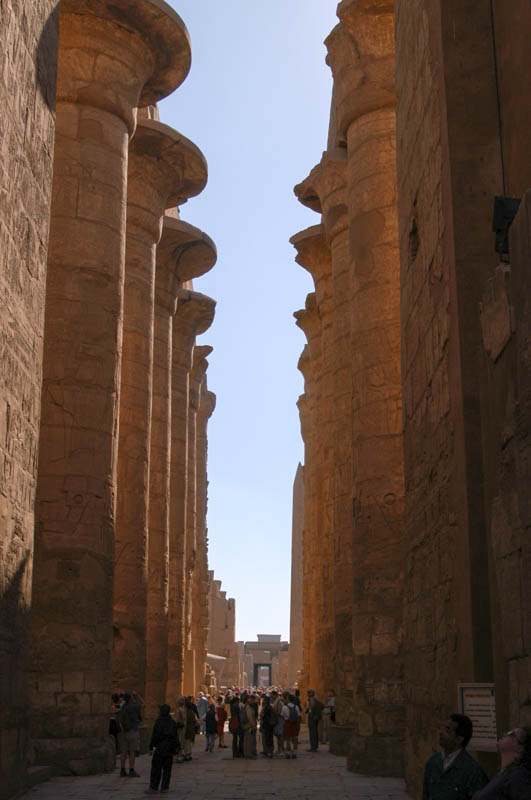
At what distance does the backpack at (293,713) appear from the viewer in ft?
48.9

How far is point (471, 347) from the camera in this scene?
20.1 ft

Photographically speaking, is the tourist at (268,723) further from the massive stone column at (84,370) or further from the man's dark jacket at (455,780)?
the man's dark jacket at (455,780)

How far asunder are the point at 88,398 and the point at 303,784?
5.00 metres

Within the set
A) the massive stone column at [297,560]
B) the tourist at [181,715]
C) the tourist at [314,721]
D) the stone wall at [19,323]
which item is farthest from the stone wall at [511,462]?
the massive stone column at [297,560]

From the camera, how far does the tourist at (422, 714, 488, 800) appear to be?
160 inches

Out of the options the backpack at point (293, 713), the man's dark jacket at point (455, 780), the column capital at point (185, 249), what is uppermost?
the column capital at point (185, 249)

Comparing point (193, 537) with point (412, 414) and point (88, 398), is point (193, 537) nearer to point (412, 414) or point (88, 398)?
point (88, 398)

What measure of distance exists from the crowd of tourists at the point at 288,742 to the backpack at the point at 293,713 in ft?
0.05

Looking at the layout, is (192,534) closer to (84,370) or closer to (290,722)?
(290,722)

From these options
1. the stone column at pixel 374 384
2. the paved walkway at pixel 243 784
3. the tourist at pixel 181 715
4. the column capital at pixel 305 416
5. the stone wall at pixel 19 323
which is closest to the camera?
the stone wall at pixel 19 323

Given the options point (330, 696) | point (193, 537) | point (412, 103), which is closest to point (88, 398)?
point (412, 103)

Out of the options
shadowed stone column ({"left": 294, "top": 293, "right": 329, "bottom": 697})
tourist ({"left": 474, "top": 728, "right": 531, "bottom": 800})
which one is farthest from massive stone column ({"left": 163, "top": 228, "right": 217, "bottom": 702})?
tourist ({"left": 474, "top": 728, "right": 531, "bottom": 800})

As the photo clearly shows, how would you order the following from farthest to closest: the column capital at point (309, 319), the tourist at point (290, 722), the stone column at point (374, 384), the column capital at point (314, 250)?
the column capital at point (309, 319) < the column capital at point (314, 250) < the tourist at point (290, 722) < the stone column at point (374, 384)

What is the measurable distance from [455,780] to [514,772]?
0.93 metres
